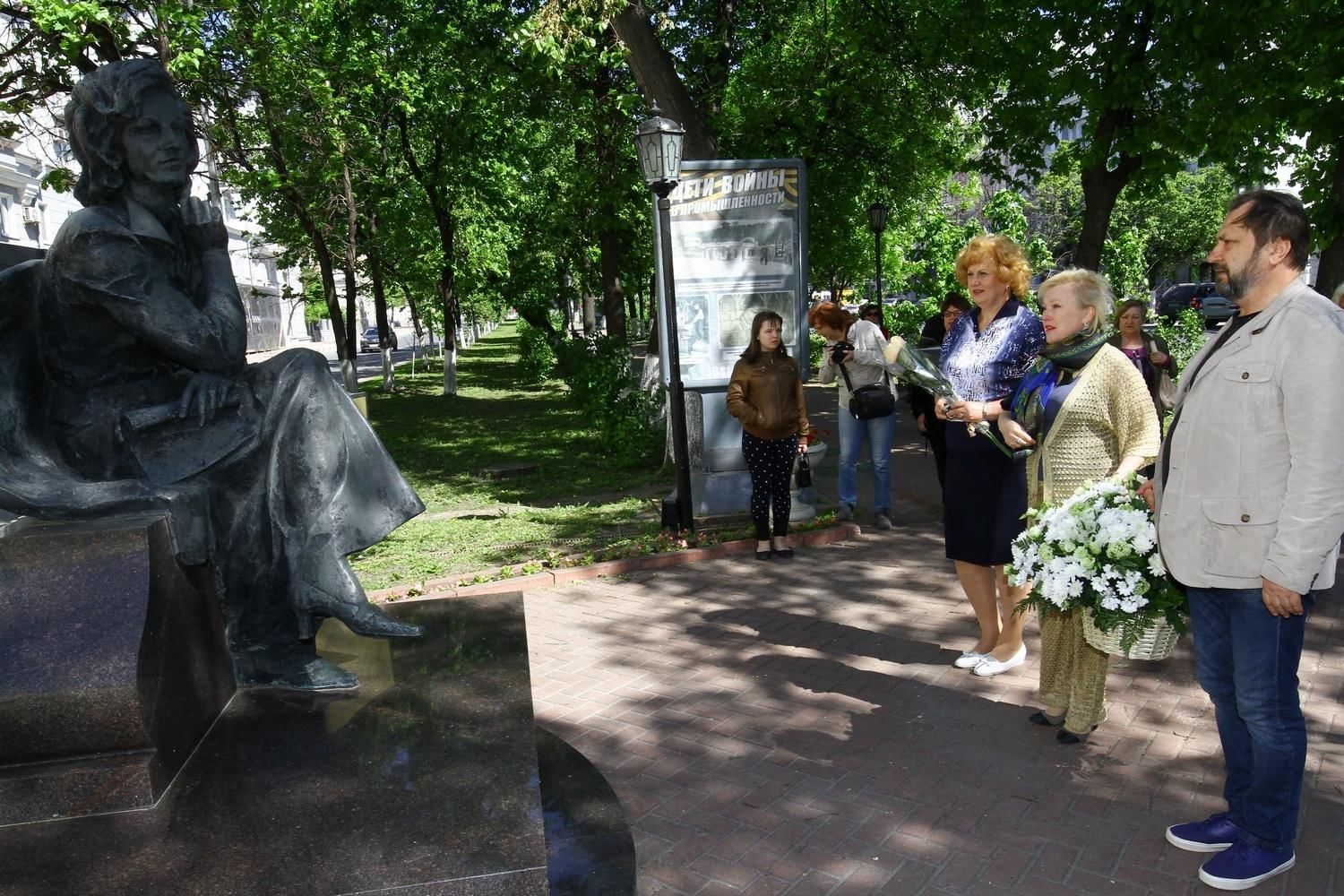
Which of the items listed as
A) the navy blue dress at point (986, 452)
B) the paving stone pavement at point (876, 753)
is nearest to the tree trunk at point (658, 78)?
the paving stone pavement at point (876, 753)

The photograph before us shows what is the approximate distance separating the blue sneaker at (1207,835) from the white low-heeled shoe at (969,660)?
169 cm

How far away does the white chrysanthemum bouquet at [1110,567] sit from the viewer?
11.8 ft

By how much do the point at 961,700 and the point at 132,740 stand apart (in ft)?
11.3

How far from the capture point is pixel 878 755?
13.8ft

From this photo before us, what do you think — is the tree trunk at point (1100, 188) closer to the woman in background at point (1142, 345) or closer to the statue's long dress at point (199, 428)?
the woman in background at point (1142, 345)

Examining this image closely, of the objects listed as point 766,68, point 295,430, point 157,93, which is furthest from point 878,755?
point 766,68

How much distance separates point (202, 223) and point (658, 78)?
25.6 ft

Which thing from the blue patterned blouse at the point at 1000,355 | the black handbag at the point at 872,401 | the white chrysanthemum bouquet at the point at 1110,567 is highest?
the blue patterned blouse at the point at 1000,355

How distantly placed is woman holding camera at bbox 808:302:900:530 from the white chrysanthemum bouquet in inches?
168

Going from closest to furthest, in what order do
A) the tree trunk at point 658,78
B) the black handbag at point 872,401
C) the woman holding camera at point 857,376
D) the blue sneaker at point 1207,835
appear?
the blue sneaker at point 1207,835 < the black handbag at point 872,401 < the woman holding camera at point 857,376 < the tree trunk at point 658,78

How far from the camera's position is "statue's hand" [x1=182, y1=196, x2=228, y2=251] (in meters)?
3.43

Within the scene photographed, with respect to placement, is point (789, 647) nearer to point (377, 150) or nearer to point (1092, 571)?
point (1092, 571)

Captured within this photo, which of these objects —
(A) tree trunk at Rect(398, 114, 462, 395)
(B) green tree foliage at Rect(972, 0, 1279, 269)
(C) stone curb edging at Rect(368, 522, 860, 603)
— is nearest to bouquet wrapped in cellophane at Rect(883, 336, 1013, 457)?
(C) stone curb edging at Rect(368, 522, 860, 603)

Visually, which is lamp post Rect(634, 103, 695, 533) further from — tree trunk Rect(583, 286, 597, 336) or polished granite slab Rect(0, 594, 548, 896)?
tree trunk Rect(583, 286, 597, 336)
